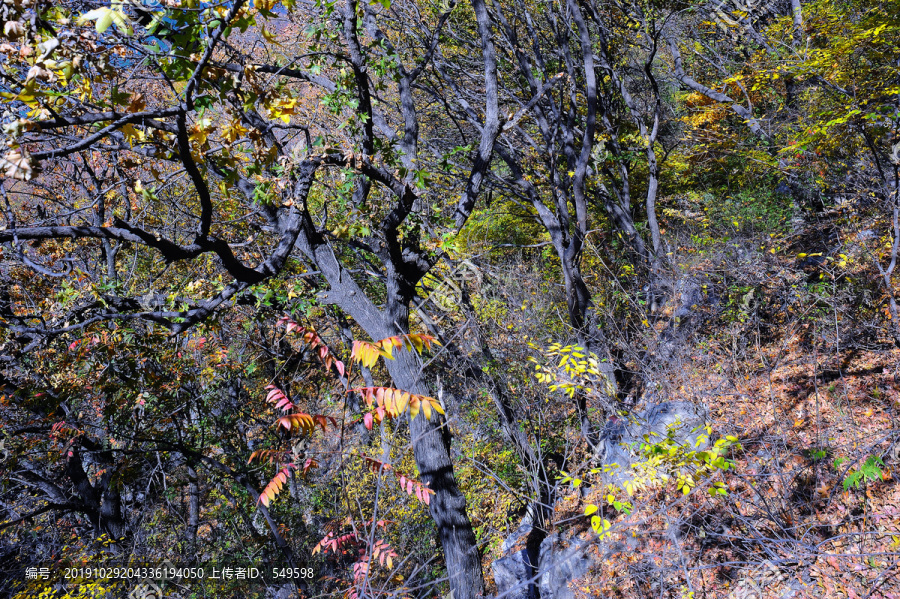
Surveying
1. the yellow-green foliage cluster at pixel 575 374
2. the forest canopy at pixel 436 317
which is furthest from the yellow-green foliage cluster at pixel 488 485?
the yellow-green foliage cluster at pixel 575 374

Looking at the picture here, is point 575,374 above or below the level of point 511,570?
above

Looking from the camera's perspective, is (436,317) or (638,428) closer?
(638,428)

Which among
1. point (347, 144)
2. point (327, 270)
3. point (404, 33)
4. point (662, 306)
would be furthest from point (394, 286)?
point (662, 306)

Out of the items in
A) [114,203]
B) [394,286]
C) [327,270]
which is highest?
[114,203]

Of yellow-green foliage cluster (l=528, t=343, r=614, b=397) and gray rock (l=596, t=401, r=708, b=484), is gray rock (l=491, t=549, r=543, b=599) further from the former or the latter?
yellow-green foliage cluster (l=528, t=343, r=614, b=397)

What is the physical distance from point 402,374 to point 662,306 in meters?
7.36

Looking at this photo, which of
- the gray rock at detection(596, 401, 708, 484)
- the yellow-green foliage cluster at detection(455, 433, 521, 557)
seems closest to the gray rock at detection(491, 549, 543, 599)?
the yellow-green foliage cluster at detection(455, 433, 521, 557)

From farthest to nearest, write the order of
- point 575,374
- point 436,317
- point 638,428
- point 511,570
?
point 436,317 → point 511,570 → point 638,428 → point 575,374

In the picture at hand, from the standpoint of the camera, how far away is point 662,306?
10.0m

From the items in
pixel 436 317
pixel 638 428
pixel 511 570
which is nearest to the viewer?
pixel 638 428

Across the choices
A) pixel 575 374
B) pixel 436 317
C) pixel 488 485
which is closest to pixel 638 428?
pixel 575 374

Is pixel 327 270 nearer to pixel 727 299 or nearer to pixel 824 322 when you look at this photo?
pixel 824 322

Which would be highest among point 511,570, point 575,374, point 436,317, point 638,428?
point 436,317

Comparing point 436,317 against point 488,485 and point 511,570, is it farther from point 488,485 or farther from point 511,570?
point 511,570
